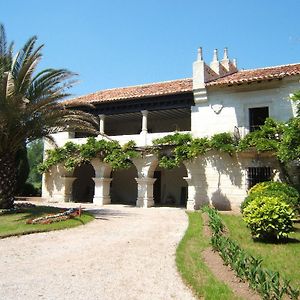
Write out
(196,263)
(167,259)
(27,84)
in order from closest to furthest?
1. (196,263)
2. (167,259)
3. (27,84)

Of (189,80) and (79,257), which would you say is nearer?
(79,257)

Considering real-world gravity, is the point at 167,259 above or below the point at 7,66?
below

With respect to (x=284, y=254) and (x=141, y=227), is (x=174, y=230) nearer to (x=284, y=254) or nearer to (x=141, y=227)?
(x=141, y=227)

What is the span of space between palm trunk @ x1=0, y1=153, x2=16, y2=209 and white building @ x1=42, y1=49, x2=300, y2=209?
3.82m

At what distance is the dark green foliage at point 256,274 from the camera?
16.3ft

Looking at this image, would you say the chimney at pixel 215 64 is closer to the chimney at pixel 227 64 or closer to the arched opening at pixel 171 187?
the chimney at pixel 227 64

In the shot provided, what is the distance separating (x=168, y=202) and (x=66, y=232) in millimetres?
13117

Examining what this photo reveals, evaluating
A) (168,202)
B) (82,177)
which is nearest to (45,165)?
(82,177)

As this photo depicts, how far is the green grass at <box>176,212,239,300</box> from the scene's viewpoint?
5.51 metres

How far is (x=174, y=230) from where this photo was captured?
39.1 feet

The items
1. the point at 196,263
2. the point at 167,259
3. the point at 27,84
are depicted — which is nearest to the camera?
the point at 196,263

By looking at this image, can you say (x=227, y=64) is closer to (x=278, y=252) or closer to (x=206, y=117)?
(x=206, y=117)

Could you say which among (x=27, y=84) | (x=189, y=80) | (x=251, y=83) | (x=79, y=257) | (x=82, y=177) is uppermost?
(x=189, y=80)

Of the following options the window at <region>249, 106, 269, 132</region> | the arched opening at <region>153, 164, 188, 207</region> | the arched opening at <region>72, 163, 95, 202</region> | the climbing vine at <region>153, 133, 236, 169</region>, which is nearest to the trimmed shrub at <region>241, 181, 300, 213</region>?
the climbing vine at <region>153, 133, 236, 169</region>
